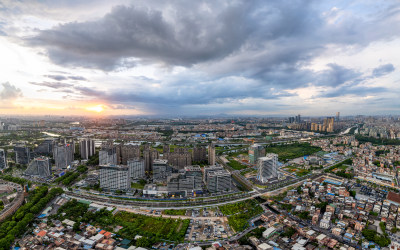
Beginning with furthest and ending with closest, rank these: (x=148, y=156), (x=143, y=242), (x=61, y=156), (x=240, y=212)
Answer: (x=61, y=156), (x=148, y=156), (x=240, y=212), (x=143, y=242)

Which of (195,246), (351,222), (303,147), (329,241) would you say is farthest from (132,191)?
(303,147)

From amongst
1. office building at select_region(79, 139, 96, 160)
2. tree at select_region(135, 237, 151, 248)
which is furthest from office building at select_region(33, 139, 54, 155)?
tree at select_region(135, 237, 151, 248)

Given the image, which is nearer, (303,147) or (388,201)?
(388,201)

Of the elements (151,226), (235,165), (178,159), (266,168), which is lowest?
(151,226)

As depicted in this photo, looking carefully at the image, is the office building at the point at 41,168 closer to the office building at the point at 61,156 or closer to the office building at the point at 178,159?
the office building at the point at 61,156

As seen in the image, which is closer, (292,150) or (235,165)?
(235,165)

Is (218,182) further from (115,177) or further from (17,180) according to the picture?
(17,180)

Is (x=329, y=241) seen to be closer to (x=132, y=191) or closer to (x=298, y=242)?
(x=298, y=242)

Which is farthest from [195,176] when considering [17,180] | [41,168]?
[17,180]
